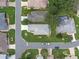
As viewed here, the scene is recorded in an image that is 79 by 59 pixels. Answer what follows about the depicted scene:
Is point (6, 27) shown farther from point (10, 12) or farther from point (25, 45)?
point (25, 45)

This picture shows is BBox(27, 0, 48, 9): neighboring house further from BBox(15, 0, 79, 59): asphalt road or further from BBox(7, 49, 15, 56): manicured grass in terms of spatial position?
Answer: BBox(7, 49, 15, 56): manicured grass

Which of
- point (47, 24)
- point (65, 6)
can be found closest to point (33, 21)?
point (47, 24)

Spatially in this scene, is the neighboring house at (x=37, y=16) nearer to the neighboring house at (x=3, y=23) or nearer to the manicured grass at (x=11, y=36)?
the manicured grass at (x=11, y=36)

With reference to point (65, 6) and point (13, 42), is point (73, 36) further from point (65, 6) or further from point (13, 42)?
point (13, 42)

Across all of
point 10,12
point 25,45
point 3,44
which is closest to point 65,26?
point 25,45

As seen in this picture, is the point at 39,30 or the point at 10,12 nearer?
the point at 39,30

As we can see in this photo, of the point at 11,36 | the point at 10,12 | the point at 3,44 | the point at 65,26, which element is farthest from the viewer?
the point at 10,12
